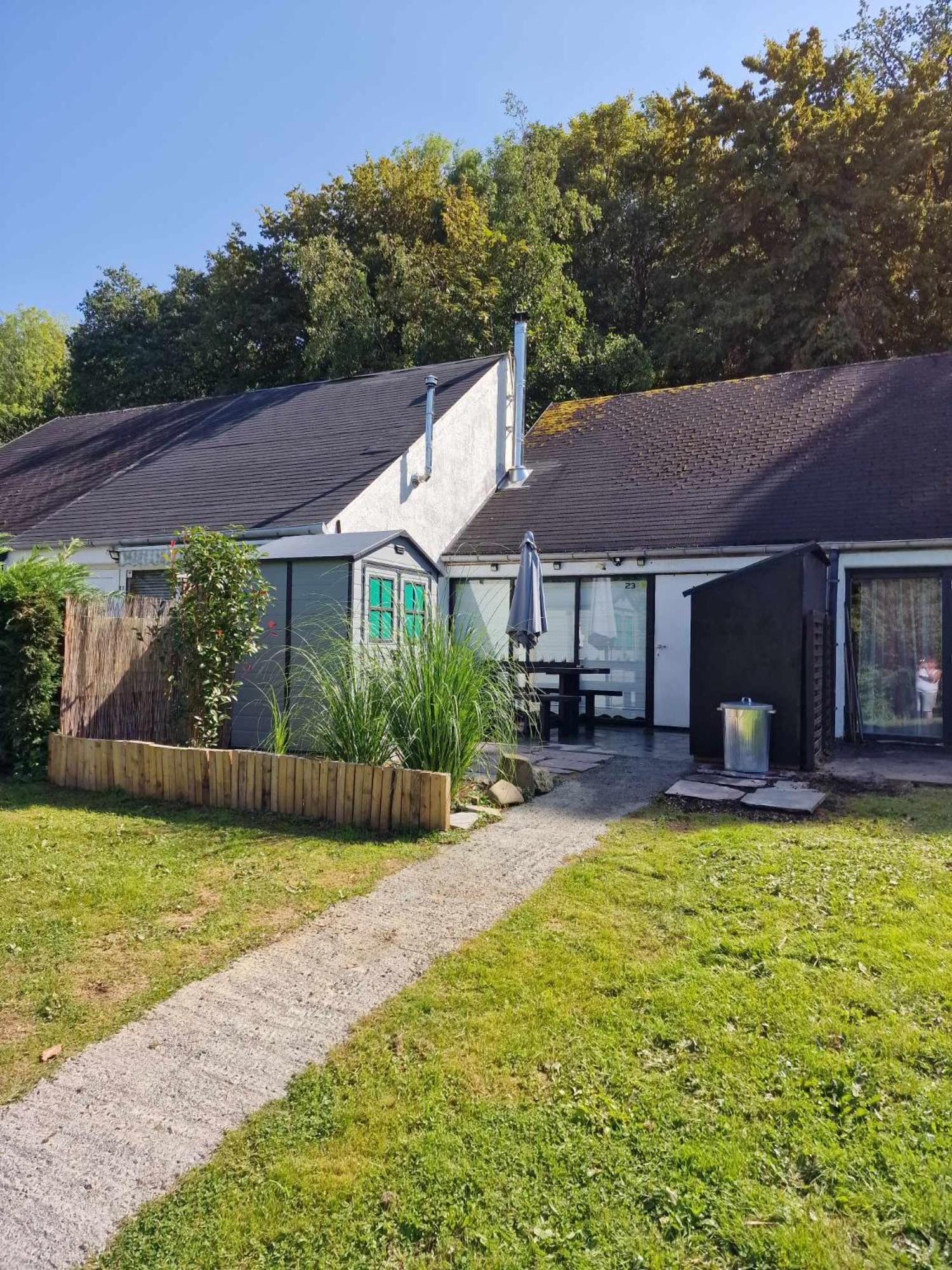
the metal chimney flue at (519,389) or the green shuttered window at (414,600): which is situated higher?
the metal chimney flue at (519,389)

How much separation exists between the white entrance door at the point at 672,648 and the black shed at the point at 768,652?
2.90 metres

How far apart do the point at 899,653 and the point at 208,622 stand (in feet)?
29.4

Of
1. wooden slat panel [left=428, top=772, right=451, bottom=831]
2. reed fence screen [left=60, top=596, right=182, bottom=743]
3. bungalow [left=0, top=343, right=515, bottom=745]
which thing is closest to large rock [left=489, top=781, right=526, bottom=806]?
wooden slat panel [left=428, top=772, right=451, bottom=831]

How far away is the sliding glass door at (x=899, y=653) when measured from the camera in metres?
10.7

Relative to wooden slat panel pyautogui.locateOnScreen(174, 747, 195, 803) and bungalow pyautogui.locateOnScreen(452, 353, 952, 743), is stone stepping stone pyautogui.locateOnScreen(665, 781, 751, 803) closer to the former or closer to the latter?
bungalow pyautogui.locateOnScreen(452, 353, 952, 743)

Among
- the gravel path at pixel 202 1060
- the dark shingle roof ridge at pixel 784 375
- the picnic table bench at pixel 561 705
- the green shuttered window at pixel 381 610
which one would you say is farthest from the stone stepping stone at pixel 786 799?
the dark shingle roof ridge at pixel 784 375

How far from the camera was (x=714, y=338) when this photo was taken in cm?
2217

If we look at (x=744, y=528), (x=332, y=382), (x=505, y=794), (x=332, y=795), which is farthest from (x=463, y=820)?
(x=332, y=382)

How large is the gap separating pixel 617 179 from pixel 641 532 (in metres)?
19.5

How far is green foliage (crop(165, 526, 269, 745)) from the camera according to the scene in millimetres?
7863

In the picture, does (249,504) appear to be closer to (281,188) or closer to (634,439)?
(634,439)

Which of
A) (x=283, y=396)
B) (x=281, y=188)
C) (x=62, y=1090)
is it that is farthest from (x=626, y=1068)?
(x=281, y=188)

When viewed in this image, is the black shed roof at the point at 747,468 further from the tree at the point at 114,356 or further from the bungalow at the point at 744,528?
the tree at the point at 114,356

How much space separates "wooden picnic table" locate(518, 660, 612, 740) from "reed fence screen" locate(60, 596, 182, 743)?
4.81 metres
